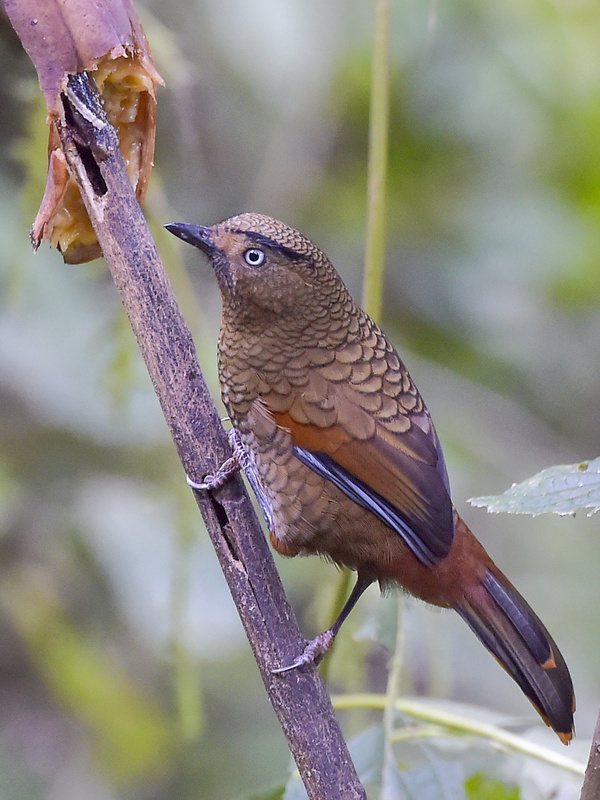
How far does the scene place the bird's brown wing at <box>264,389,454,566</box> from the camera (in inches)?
→ 93.2

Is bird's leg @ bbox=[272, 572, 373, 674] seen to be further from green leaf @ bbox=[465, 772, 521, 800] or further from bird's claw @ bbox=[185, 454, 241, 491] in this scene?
green leaf @ bbox=[465, 772, 521, 800]

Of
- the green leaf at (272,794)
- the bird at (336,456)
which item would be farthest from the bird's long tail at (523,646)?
the green leaf at (272,794)

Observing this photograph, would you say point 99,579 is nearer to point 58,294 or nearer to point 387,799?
point 58,294

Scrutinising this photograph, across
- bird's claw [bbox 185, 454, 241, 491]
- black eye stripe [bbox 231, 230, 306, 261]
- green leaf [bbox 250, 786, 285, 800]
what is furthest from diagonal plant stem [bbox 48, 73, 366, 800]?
black eye stripe [bbox 231, 230, 306, 261]

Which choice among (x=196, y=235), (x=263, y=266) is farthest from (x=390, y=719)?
(x=196, y=235)

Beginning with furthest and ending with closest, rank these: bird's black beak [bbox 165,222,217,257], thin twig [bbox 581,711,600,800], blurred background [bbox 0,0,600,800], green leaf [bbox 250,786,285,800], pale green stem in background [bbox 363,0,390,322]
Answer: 1. blurred background [bbox 0,0,600,800]
2. pale green stem in background [bbox 363,0,390,322]
3. bird's black beak [bbox 165,222,217,257]
4. green leaf [bbox 250,786,285,800]
5. thin twig [bbox 581,711,600,800]

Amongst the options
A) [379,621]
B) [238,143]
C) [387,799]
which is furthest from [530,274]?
[387,799]

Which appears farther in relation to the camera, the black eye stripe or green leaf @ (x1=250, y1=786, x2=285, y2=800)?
the black eye stripe

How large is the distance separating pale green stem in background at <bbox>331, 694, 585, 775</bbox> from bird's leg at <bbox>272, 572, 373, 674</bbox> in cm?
17

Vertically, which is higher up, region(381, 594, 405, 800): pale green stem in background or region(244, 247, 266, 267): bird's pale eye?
region(244, 247, 266, 267): bird's pale eye

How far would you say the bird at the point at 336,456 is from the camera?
93.6 inches

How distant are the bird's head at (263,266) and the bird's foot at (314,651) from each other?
2.68ft

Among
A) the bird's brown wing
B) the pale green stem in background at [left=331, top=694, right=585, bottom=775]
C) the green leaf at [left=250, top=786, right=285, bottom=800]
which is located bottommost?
the green leaf at [left=250, top=786, right=285, bottom=800]

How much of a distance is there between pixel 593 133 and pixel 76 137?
9.84 feet
